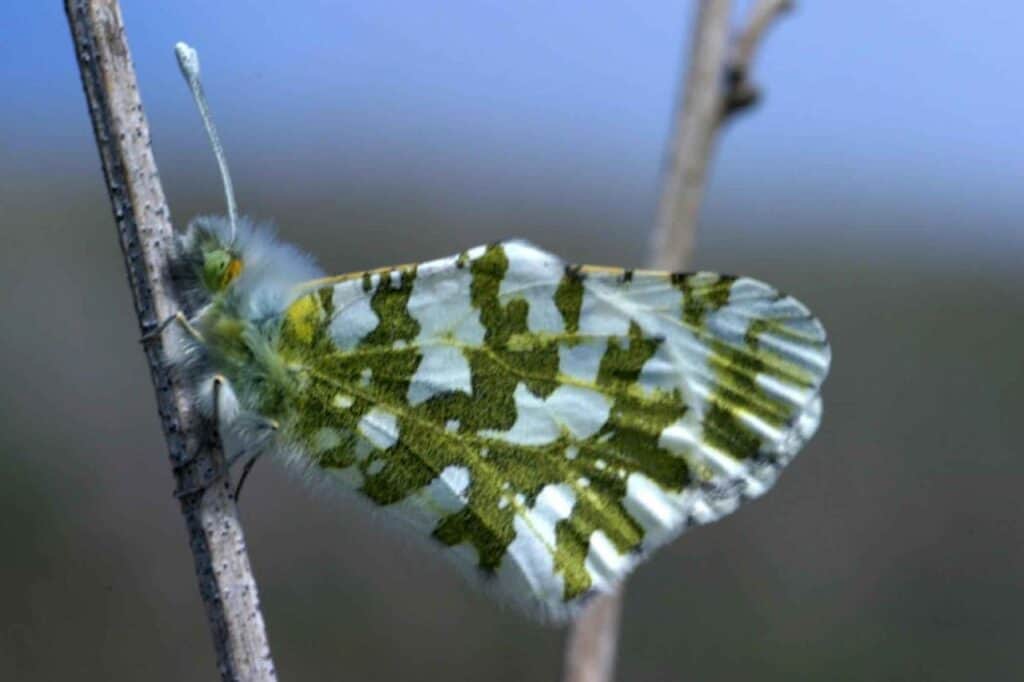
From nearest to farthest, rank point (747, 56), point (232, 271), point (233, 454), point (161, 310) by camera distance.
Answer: point (161, 310)
point (233, 454)
point (232, 271)
point (747, 56)

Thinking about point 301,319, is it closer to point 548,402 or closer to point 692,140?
point 548,402

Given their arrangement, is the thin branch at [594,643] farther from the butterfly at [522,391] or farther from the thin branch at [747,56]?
the thin branch at [747,56]

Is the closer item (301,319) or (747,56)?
(301,319)

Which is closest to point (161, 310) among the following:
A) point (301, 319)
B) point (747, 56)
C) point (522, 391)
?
point (301, 319)

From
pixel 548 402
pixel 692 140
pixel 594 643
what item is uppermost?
pixel 692 140

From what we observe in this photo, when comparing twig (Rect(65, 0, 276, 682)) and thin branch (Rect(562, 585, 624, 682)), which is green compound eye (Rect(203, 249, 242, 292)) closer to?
twig (Rect(65, 0, 276, 682))

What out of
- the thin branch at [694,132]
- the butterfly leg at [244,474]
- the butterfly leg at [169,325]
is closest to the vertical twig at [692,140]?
the thin branch at [694,132]

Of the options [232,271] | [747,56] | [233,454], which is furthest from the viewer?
[747,56]
